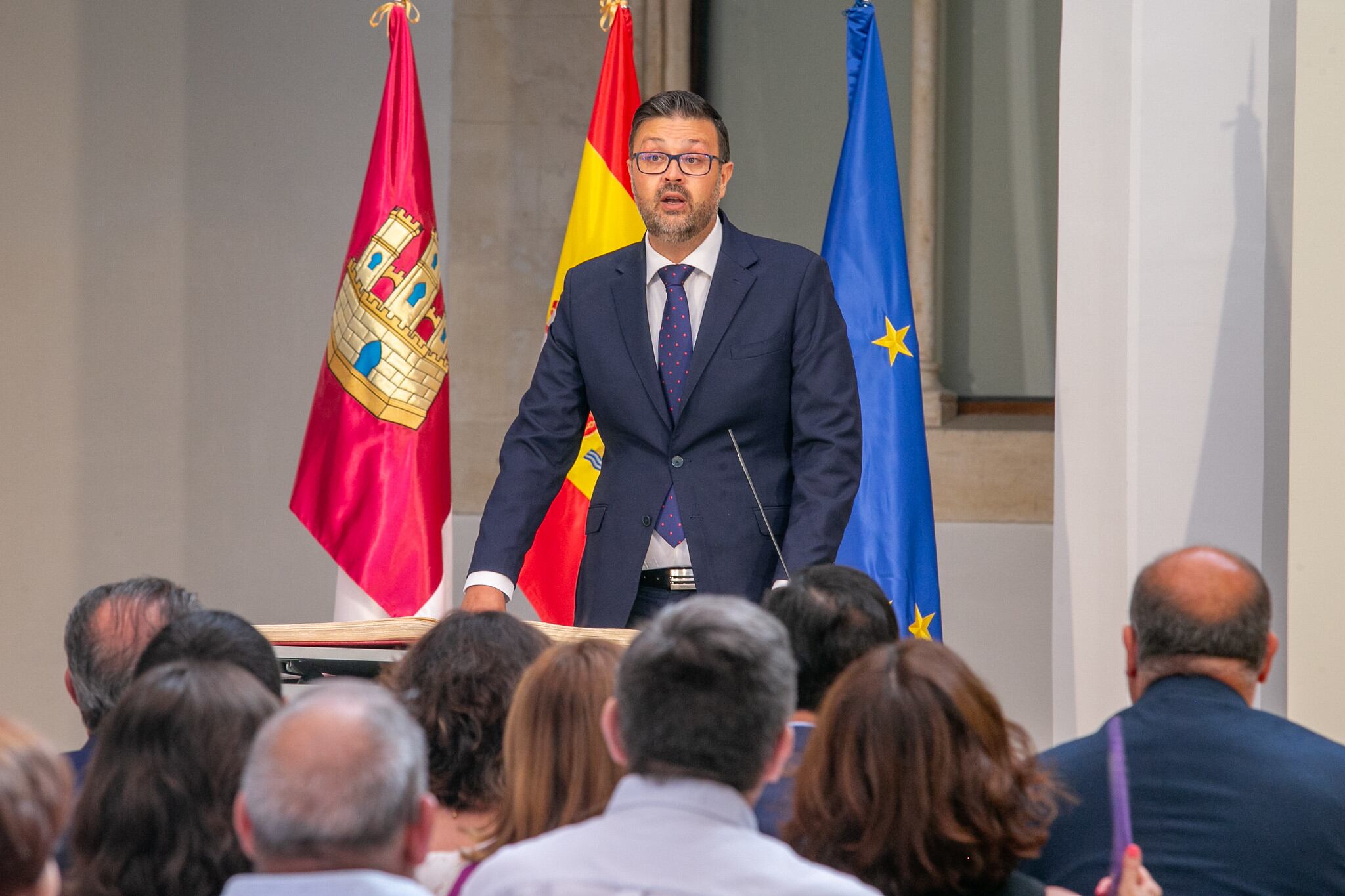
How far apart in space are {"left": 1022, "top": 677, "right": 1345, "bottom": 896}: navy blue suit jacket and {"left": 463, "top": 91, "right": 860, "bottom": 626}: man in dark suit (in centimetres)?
87

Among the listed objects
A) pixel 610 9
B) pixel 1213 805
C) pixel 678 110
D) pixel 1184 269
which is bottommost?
pixel 1213 805

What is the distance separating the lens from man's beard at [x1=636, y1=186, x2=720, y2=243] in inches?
109

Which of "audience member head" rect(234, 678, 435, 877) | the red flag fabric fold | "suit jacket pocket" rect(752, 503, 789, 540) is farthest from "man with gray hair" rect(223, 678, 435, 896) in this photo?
the red flag fabric fold

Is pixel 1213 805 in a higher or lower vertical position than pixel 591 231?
lower

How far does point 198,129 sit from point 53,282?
0.63 meters

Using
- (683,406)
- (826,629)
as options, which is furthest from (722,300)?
(826,629)

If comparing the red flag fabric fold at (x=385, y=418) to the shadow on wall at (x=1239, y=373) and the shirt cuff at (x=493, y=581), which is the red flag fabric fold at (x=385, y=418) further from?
the shadow on wall at (x=1239, y=373)

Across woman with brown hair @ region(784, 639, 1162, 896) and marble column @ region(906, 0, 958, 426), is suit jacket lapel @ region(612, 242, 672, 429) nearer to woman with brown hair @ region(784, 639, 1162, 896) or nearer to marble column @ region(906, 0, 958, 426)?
woman with brown hair @ region(784, 639, 1162, 896)

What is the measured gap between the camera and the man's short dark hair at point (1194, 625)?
192 centimetres

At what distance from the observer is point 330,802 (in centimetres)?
111

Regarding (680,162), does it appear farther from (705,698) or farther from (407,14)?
(407,14)

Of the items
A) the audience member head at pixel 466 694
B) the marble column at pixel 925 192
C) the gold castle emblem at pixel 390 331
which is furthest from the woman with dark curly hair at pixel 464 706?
the marble column at pixel 925 192

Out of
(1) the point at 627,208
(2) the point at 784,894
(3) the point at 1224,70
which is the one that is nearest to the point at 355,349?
(1) the point at 627,208

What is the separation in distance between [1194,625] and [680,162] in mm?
1268
